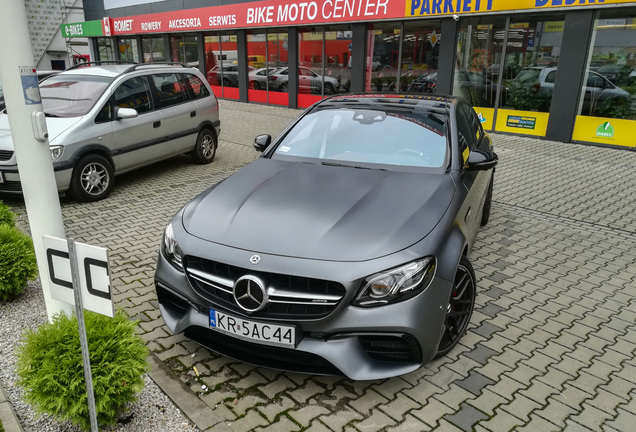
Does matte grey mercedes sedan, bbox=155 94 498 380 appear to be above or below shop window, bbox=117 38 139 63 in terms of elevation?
below

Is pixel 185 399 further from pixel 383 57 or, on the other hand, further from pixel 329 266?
pixel 383 57

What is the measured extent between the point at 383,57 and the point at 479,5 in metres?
3.53

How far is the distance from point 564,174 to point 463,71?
203 inches

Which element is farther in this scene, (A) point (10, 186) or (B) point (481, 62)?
(B) point (481, 62)

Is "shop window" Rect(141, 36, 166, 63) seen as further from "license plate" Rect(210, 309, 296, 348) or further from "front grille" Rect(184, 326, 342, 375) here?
"license plate" Rect(210, 309, 296, 348)

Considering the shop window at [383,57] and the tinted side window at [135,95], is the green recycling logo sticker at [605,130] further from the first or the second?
the tinted side window at [135,95]

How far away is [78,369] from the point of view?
2.51 m

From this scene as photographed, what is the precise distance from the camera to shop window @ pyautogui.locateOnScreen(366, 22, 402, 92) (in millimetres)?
14180

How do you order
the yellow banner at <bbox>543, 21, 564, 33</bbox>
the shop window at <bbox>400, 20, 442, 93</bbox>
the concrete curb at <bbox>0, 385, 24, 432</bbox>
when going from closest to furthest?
the concrete curb at <bbox>0, 385, 24, 432</bbox>
the yellow banner at <bbox>543, 21, 564, 33</bbox>
the shop window at <bbox>400, 20, 442, 93</bbox>

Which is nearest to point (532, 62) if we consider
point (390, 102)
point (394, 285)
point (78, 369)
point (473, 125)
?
point (473, 125)

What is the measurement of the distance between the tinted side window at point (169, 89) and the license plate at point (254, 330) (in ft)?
19.0

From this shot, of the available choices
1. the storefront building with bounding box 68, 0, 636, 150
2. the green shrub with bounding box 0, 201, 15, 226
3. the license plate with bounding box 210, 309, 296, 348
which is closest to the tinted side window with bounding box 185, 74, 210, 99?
the storefront building with bounding box 68, 0, 636, 150

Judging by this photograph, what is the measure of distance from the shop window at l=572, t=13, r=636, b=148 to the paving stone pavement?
4383 mm

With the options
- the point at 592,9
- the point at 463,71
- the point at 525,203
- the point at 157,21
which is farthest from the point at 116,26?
the point at 525,203
